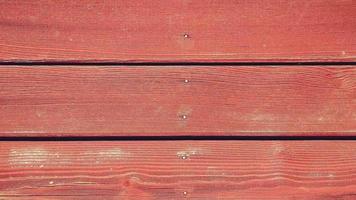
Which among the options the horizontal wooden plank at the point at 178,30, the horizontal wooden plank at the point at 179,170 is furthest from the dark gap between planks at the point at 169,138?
the horizontal wooden plank at the point at 178,30

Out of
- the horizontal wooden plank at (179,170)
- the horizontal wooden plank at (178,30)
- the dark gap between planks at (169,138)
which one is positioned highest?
the horizontal wooden plank at (178,30)

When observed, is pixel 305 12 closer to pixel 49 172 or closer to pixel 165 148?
pixel 165 148

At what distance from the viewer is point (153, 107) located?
4.15 feet

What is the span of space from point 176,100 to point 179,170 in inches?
5.4

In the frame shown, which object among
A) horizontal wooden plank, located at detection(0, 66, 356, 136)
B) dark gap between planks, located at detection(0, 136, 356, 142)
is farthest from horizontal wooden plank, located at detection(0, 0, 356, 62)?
dark gap between planks, located at detection(0, 136, 356, 142)

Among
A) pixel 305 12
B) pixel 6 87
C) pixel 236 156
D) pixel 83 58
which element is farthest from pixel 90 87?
pixel 305 12

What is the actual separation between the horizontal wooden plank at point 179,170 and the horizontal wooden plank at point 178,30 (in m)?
0.17

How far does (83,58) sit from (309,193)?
1.70 feet

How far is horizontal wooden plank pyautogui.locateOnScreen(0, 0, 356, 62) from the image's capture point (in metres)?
1.26

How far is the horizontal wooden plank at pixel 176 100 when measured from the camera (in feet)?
4.11

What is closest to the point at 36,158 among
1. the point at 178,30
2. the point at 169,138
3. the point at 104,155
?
the point at 104,155

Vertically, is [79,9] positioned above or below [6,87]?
above

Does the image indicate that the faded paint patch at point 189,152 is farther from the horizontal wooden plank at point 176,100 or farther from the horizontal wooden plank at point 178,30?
the horizontal wooden plank at point 178,30

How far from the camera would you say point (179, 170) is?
1.26m
